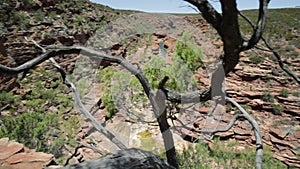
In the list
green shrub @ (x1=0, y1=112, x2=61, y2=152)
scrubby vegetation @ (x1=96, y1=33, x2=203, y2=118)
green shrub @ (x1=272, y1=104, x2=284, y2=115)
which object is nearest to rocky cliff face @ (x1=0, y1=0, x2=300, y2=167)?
green shrub @ (x1=272, y1=104, x2=284, y2=115)

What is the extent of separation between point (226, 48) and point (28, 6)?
44.7 feet

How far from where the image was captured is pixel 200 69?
1127 cm

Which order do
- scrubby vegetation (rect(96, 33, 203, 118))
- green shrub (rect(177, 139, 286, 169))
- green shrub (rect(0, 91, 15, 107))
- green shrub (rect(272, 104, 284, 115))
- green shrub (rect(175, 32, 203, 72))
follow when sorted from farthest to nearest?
green shrub (rect(0, 91, 15, 107)) → green shrub (rect(175, 32, 203, 72)) → green shrub (rect(272, 104, 284, 115)) → scrubby vegetation (rect(96, 33, 203, 118)) → green shrub (rect(177, 139, 286, 169))

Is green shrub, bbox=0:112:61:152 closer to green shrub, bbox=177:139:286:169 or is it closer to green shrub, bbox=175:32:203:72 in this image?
green shrub, bbox=177:139:286:169

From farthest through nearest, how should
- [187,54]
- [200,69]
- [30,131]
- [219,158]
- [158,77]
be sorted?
[200,69] < [187,54] < [158,77] < [30,131] < [219,158]

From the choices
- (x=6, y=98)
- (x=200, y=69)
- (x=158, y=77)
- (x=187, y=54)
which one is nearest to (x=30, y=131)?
(x=158, y=77)

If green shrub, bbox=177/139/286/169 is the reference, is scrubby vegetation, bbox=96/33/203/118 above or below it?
above

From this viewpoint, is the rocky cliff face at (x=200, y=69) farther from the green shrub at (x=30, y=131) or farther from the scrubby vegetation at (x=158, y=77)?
the green shrub at (x=30, y=131)

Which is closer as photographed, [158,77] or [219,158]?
[219,158]

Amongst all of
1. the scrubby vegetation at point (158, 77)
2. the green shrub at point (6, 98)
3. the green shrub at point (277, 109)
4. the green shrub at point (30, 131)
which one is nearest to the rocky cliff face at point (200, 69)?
the green shrub at point (277, 109)

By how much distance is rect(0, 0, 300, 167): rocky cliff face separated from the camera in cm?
785

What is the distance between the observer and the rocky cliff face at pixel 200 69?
7.85 meters

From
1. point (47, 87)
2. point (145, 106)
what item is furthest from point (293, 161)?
point (47, 87)

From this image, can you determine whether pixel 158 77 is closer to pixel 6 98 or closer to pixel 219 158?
pixel 219 158
